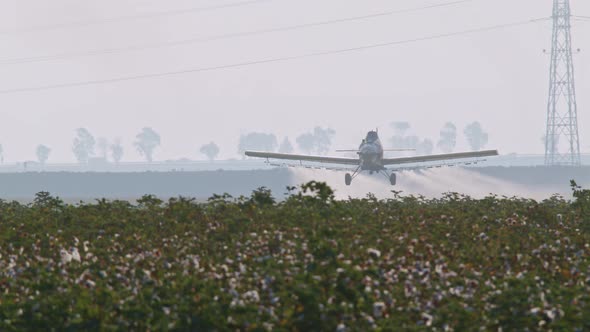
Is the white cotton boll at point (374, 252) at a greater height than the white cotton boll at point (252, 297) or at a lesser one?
greater

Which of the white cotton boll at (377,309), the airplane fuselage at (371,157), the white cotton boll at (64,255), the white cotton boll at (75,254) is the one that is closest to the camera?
the white cotton boll at (377,309)

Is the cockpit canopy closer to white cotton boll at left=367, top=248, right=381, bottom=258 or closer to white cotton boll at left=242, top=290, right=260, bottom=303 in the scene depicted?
white cotton boll at left=367, top=248, right=381, bottom=258

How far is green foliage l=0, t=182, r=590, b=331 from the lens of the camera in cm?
1316

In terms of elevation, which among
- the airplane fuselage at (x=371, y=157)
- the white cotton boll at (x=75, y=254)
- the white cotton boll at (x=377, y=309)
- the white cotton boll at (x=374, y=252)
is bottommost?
the white cotton boll at (x=377, y=309)

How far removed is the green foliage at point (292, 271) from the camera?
13.2 m

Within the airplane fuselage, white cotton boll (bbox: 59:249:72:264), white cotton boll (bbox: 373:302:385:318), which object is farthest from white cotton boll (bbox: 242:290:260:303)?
the airplane fuselage

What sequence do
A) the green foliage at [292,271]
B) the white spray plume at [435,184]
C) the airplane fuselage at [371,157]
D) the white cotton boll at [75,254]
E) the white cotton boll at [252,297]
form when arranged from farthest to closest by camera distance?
the white spray plume at [435,184]
the airplane fuselage at [371,157]
the white cotton boll at [75,254]
the white cotton boll at [252,297]
the green foliage at [292,271]

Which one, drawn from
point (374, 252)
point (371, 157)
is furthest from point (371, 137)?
point (374, 252)

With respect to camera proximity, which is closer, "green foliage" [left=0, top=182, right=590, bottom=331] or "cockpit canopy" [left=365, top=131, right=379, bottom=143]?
"green foliage" [left=0, top=182, right=590, bottom=331]

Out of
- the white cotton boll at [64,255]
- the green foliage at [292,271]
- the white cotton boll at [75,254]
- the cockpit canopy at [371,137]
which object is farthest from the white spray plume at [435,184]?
the white cotton boll at [64,255]

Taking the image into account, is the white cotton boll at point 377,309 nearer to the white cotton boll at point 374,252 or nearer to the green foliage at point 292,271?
the green foliage at point 292,271

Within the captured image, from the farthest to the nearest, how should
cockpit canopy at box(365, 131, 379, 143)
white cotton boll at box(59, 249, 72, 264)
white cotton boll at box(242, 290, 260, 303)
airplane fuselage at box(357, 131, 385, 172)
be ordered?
cockpit canopy at box(365, 131, 379, 143) < airplane fuselage at box(357, 131, 385, 172) < white cotton boll at box(59, 249, 72, 264) < white cotton boll at box(242, 290, 260, 303)

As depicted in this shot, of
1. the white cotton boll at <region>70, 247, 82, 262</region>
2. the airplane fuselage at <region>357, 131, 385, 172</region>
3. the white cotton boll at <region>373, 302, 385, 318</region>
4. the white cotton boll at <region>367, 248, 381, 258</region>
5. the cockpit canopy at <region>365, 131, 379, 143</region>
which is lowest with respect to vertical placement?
the white cotton boll at <region>373, 302, 385, 318</region>

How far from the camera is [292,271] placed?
47.4ft
